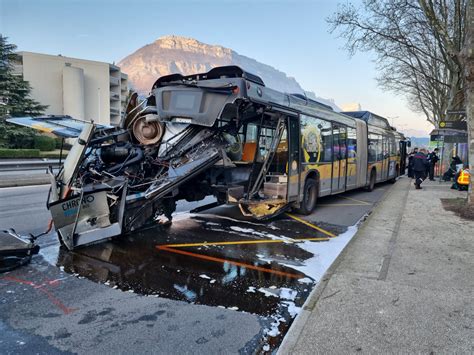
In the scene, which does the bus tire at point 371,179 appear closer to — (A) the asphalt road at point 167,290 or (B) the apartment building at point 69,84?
(A) the asphalt road at point 167,290

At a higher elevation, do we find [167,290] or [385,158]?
[385,158]

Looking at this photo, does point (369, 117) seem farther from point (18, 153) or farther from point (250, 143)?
point (18, 153)

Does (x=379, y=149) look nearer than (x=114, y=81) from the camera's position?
Yes

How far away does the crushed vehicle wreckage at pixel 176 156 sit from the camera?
6039 millimetres

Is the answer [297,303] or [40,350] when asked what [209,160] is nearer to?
[297,303]

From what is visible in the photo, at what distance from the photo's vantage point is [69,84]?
62281mm

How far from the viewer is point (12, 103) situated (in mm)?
40094

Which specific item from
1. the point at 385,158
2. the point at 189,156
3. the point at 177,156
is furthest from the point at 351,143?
the point at 177,156

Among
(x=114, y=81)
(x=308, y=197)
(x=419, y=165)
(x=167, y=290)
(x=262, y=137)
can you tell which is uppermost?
(x=114, y=81)

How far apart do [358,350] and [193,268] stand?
2837 millimetres

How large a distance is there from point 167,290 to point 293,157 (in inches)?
198

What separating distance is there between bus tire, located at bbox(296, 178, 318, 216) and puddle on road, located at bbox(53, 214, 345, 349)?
1797 millimetres

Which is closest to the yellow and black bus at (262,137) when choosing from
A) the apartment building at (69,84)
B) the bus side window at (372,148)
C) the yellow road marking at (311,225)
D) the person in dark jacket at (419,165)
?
the yellow road marking at (311,225)

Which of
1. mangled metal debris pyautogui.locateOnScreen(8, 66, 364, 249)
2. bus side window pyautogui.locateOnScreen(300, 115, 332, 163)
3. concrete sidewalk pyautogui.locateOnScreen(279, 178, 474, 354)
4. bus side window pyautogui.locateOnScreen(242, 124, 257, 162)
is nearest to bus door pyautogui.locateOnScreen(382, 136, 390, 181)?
bus side window pyautogui.locateOnScreen(300, 115, 332, 163)
